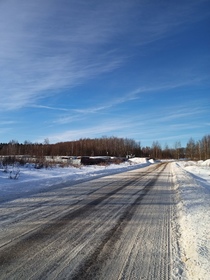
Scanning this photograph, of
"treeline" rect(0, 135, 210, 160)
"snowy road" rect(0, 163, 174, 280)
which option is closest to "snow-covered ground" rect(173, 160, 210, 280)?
"snowy road" rect(0, 163, 174, 280)

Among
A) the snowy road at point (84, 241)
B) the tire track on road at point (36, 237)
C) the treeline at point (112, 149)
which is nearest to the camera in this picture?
the snowy road at point (84, 241)

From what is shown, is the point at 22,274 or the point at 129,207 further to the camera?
the point at 129,207

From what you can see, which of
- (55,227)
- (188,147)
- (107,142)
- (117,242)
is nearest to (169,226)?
(117,242)

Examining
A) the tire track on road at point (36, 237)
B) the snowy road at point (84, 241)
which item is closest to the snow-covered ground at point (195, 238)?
the snowy road at point (84, 241)

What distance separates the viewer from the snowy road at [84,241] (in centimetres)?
385

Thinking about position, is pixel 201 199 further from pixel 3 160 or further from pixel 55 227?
pixel 3 160

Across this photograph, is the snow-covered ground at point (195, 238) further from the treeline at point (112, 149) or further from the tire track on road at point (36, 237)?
the treeline at point (112, 149)

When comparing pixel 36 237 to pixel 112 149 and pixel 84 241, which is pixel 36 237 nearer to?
pixel 84 241

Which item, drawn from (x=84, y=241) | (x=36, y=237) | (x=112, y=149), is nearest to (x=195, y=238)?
(x=84, y=241)

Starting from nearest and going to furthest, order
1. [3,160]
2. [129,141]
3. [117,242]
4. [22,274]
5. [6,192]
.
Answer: [22,274], [117,242], [6,192], [3,160], [129,141]

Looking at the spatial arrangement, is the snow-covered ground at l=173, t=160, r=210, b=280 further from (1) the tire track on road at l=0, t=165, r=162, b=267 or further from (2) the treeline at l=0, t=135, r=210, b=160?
(2) the treeline at l=0, t=135, r=210, b=160

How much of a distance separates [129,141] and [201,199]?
479ft

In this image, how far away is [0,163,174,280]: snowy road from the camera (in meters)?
3.85

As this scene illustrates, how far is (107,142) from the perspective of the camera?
5551 inches
